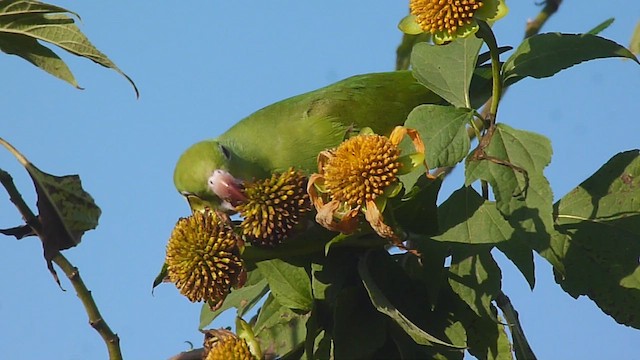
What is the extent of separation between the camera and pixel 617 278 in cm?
211

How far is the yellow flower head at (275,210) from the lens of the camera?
212cm

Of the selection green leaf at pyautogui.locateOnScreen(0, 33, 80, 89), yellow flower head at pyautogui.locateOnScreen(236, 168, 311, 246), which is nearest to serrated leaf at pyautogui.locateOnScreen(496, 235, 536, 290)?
yellow flower head at pyautogui.locateOnScreen(236, 168, 311, 246)

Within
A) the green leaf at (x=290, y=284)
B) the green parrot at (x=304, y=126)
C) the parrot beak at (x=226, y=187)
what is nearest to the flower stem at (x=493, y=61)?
the green leaf at (x=290, y=284)

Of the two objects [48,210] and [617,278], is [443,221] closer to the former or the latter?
[617,278]

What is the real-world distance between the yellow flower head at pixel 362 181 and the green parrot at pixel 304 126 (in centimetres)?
120

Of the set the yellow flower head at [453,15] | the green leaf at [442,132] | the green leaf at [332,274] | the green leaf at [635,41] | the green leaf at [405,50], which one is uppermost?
the green leaf at [405,50]

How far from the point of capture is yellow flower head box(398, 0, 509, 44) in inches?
72.2

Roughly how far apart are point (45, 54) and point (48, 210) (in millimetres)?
454

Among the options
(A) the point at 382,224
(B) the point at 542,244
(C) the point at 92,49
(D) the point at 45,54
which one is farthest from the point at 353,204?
(D) the point at 45,54

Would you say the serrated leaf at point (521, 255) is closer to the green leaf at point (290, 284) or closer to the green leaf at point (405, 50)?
the green leaf at point (290, 284)

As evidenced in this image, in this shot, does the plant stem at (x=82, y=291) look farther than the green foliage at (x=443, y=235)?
Yes

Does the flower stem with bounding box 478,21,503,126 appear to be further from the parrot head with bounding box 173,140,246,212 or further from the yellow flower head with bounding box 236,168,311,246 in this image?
the parrot head with bounding box 173,140,246,212

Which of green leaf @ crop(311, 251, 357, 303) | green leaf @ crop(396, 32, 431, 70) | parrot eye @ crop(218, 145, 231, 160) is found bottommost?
green leaf @ crop(311, 251, 357, 303)

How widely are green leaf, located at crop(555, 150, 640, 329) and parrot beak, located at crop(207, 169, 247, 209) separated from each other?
874 mm
